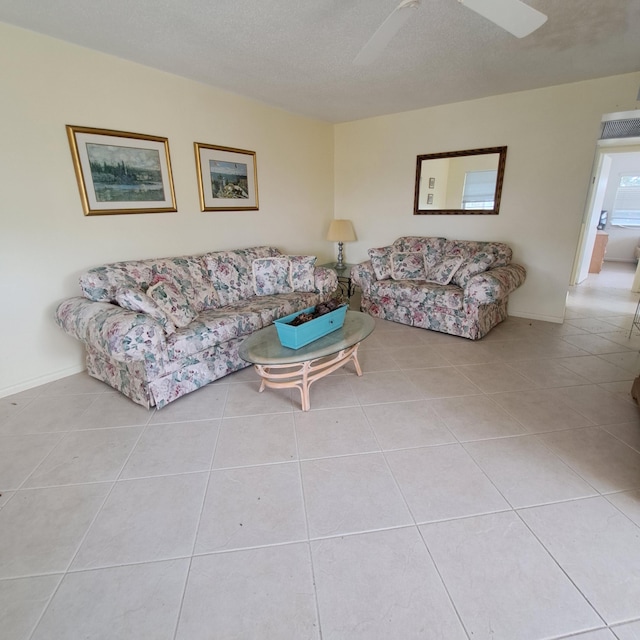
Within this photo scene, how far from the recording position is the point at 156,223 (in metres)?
3.01

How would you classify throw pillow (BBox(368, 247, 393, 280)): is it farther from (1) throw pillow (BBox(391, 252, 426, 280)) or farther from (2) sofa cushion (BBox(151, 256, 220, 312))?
(2) sofa cushion (BBox(151, 256, 220, 312))

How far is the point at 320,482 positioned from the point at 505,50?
3.11m

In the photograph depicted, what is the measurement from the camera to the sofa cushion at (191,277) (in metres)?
2.81

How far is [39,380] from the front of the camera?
256 centimetres

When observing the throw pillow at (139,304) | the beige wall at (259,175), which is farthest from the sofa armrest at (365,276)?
the throw pillow at (139,304)

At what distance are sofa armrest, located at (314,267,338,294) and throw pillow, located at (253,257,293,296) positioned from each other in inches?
11.0

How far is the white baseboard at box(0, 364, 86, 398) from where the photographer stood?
2428 mm

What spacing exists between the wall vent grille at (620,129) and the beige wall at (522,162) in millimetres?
937

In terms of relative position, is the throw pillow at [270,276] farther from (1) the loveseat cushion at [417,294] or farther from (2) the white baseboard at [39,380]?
(2) the white baseboard at [39,380]

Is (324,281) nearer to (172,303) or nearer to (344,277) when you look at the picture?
(344,277)

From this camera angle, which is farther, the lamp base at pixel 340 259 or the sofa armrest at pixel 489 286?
the lamp base at pixel 340 259

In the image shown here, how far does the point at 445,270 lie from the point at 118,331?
302 cm

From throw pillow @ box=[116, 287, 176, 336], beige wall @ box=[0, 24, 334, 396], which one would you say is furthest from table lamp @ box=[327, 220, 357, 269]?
throw pillow @ box=[116, 287, 176, 336]

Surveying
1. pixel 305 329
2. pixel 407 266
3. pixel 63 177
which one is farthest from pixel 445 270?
pixel 63 177
